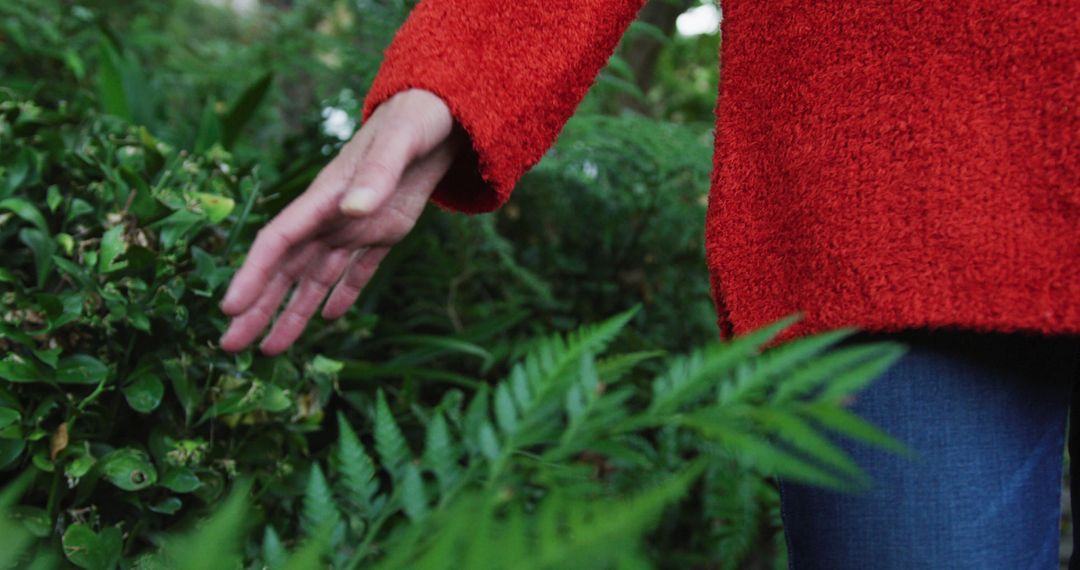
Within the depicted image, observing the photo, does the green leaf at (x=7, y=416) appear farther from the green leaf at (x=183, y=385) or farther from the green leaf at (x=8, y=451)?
the green leaf at (x=183, y=385)

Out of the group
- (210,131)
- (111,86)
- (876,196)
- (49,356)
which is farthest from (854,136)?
(111,86)

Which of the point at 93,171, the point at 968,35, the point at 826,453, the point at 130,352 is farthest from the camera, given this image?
the point at 93,171

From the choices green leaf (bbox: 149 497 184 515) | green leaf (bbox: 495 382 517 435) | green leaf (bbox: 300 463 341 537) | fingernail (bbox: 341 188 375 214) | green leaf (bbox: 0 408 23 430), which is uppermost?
green leaf (bbox: 495 382 517 435)

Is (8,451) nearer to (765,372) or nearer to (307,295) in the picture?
(307,295)

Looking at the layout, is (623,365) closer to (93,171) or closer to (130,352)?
(130,352)

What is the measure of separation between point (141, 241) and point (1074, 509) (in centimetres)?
141

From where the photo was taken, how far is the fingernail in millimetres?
776

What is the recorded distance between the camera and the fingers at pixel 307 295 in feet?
3.33

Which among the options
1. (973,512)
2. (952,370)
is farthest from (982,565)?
(952,370)

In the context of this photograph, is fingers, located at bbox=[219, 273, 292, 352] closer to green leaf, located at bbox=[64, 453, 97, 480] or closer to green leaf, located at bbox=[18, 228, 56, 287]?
green leaf, located at bbox=[64, 453, 97, 480]

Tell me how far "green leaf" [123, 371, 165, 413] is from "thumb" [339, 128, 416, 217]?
1.90 ft

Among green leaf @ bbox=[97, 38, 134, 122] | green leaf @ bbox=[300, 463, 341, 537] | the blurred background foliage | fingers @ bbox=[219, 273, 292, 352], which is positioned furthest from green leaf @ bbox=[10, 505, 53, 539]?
green leaf @ bbox=[97, 38, 134, 122]

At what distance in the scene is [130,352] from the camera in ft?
4.21

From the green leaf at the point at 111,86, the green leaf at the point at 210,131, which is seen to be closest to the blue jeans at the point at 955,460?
the green leaf at the point at 210,131
